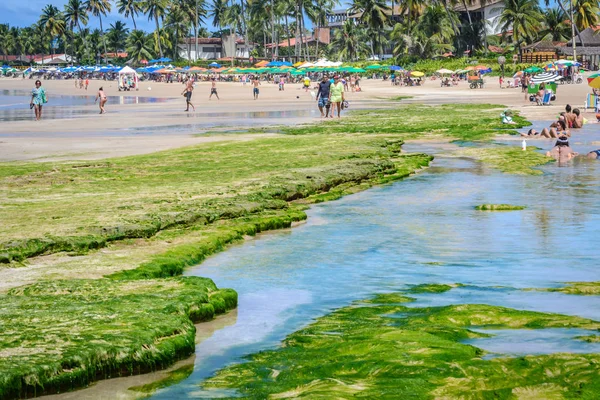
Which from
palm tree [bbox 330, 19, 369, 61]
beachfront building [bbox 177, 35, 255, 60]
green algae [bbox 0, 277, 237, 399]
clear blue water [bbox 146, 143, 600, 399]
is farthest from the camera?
beachfront building [bbox 177, 35, 255, 60]

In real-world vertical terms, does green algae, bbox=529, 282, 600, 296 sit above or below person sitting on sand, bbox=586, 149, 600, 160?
below

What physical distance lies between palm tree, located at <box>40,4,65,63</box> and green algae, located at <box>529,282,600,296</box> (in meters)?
186

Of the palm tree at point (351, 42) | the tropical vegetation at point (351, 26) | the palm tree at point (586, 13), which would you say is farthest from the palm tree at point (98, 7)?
the palm tree at point (586, 13)

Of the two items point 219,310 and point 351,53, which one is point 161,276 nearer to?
point 219,310

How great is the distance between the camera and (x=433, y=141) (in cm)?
2506

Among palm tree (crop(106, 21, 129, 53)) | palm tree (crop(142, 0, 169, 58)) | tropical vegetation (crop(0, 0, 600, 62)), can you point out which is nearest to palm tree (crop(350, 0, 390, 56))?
tropical vegetation (crop(0, 0, 600, 62))

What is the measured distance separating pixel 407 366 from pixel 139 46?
155224mm

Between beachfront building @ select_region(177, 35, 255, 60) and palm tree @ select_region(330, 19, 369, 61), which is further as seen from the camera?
beachfront building @ select_region(177, 35, 255, 60)

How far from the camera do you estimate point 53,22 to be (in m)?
183

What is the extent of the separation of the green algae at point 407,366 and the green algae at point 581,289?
1.07 m

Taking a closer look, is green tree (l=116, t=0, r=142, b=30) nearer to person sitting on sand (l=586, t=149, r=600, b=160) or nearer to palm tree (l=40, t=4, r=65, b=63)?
palm tree (l=40, t=4, r=65, b=63)

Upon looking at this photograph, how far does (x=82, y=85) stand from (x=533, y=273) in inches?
3914

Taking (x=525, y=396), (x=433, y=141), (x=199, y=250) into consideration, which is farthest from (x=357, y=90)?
(x=525, y=396)

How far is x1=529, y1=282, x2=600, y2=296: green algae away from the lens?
8258 mm
